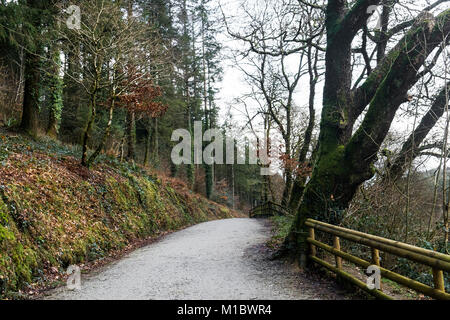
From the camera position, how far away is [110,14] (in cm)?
858

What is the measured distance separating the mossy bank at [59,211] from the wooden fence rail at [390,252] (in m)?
4.94

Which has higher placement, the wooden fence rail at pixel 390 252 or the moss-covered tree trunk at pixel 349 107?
the moss-covered tree trunk at pixel 349 107

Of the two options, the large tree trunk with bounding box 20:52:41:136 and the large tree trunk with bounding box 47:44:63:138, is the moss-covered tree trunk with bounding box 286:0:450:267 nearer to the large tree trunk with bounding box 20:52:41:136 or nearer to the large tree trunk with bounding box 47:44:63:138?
the large tree trunk with bounding box 20:52:41:136

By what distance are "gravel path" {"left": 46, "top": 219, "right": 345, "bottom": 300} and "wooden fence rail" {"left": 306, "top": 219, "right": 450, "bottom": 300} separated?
488 mm

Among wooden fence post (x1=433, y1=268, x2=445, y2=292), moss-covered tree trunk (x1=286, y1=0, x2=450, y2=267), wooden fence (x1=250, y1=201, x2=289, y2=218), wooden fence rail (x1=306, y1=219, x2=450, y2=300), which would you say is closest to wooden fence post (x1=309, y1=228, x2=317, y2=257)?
wooden fence rail (x1=306, y1=219, x2=450, y2=300)

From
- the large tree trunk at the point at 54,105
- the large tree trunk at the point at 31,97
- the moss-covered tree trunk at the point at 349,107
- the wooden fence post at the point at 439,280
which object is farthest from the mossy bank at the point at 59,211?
the wooden fence post at the point at 439,280

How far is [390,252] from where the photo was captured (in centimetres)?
332

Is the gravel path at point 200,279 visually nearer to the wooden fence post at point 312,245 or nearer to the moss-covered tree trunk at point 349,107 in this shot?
the wooden fence post at point 312,245

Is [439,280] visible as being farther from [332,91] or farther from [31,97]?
[31,97]

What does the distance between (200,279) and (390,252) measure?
3.15 m

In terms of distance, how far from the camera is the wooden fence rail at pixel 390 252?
9.16ft

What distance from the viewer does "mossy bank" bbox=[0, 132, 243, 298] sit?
15.2 feet

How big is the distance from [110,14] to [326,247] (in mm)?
9052
